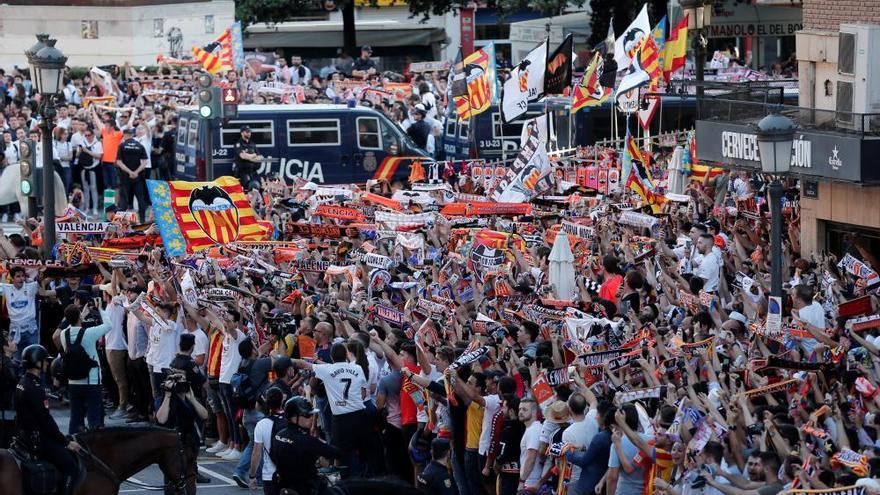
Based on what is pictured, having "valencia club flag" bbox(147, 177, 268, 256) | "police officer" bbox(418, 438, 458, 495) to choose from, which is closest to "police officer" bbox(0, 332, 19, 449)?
"police officer" bbox(418, 438, 458, 495)

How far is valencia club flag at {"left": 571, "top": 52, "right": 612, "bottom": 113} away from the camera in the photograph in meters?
28.7

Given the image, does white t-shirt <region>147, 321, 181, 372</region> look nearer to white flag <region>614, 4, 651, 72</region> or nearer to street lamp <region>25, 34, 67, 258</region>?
street lamp <region>25, 34, 67, 258</region>

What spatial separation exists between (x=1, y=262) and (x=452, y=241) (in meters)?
5.64

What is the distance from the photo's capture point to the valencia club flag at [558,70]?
28.3 meters

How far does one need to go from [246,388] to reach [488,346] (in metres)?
2.96

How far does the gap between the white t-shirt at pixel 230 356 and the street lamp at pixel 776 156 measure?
5428mm

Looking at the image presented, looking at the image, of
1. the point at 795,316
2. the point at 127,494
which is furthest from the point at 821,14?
the point at 127,494

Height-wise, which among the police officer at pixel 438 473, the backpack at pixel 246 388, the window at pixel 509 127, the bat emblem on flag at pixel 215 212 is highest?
the window at pixel 509 127

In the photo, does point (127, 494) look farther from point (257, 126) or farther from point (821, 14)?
point (257, 126)

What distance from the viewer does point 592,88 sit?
28.8 metres

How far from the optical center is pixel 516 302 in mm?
18203

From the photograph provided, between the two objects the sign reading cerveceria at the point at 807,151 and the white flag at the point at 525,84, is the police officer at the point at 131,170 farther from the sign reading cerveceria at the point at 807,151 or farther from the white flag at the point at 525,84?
the sign reading cerveceria at the point at 807,151

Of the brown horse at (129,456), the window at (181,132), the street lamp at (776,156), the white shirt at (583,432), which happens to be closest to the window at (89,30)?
the window at (181,132)

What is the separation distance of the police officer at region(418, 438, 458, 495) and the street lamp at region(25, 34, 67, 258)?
9.98 metres
